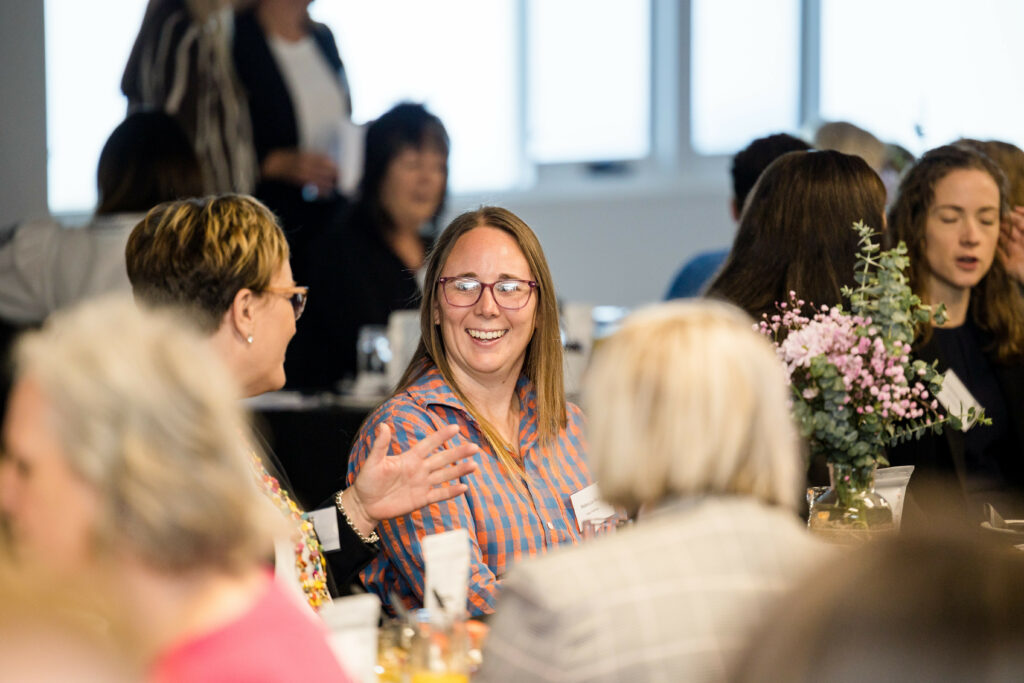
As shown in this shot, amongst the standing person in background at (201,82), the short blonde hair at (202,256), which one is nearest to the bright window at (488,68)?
the standing person in background at (201,82)

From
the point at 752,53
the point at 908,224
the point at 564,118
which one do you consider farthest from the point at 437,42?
the point at 908,224

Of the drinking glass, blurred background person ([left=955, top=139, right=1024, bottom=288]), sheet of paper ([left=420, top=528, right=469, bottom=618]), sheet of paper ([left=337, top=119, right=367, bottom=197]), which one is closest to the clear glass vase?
sheet of paper ([left=420, top=528, right=469, bottom=618])

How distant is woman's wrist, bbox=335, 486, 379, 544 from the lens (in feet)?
7.52

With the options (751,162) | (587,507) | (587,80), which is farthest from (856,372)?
(587,80)

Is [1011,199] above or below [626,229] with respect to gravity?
above

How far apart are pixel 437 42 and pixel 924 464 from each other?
17.2ft

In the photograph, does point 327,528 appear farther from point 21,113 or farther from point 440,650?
point 21,113

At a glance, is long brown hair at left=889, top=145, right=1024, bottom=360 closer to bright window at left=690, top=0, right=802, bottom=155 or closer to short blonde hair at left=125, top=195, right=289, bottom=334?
short blonde hair at left=125, top=195, right=289, bottom=334

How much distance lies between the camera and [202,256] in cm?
211

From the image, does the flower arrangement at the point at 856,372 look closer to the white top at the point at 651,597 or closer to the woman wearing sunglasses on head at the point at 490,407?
the woman wearing sunglasses on head at the point at 490,407

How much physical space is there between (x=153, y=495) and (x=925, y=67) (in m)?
6.43

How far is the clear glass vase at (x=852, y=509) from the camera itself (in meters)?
2.47

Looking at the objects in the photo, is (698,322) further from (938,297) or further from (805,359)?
(938,297)

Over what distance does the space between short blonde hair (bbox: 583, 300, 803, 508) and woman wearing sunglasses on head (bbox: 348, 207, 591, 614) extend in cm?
101
